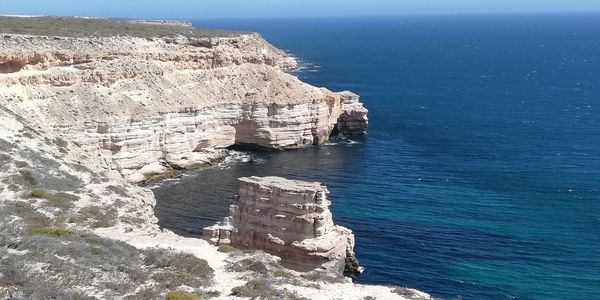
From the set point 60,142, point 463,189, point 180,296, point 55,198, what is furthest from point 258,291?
point 463,189

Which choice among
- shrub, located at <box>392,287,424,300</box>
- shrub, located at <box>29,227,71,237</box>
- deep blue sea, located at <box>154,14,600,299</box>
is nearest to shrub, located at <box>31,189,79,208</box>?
shrub, located at <box>29,227,71,237</box>

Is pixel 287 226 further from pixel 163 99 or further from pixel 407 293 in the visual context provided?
pixel 163 99

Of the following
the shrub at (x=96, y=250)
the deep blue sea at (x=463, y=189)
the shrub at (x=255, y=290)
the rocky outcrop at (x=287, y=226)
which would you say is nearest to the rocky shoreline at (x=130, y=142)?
the shrub at (x=255, y=290)

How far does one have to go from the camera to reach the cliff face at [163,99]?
172 ft

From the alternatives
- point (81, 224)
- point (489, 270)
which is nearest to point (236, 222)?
point (81, 224)

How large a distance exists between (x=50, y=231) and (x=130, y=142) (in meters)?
29.2

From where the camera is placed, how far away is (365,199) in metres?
50.4

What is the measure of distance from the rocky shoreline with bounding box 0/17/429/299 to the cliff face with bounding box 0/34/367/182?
0.12 meters

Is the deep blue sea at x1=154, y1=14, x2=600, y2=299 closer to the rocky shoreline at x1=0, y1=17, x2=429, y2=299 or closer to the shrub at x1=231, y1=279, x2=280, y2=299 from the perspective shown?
the rocky shoreline at x1=0, y1=17, x2=429, y2=299

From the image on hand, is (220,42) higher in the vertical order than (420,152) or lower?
higher

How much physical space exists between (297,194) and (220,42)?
40417 mm

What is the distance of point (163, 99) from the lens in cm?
5944

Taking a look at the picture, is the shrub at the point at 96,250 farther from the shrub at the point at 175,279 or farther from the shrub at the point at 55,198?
the shrub at the point at 55,198

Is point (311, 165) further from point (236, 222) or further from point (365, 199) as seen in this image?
point (236, 222)
